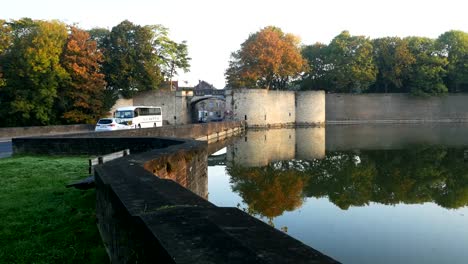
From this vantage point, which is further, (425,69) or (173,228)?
(425,69)

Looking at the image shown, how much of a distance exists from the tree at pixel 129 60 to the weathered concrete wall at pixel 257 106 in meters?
9.20

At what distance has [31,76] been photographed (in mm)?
32969

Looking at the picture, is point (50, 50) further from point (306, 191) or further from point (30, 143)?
point (306, 191)

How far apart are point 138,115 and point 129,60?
12408 millimetres

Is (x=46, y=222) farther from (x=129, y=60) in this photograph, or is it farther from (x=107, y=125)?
(x=129, y=60)

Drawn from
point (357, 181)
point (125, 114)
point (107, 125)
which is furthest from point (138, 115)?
point (357, 181)

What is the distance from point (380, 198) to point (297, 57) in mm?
41434

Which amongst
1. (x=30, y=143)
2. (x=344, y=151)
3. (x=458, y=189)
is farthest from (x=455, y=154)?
(x=30, y=143)

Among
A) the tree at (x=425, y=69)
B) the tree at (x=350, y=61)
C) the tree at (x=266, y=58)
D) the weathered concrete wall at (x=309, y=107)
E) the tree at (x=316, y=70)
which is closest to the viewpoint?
the tree at (x=266, y=58)

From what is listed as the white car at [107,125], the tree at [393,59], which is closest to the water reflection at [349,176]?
the white car at [107,125]

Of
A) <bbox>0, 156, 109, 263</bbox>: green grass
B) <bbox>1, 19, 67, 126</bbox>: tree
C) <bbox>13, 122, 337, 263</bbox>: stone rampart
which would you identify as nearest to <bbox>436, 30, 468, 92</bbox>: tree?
<bbox>1, 19, 67, 126</bbox>: tree

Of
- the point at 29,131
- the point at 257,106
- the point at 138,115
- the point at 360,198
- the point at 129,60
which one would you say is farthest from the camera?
the point at 257,106

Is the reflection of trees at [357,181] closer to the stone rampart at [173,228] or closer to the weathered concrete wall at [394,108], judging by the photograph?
the stone rampart at [173,228]

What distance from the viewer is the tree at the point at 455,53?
57156 mm
